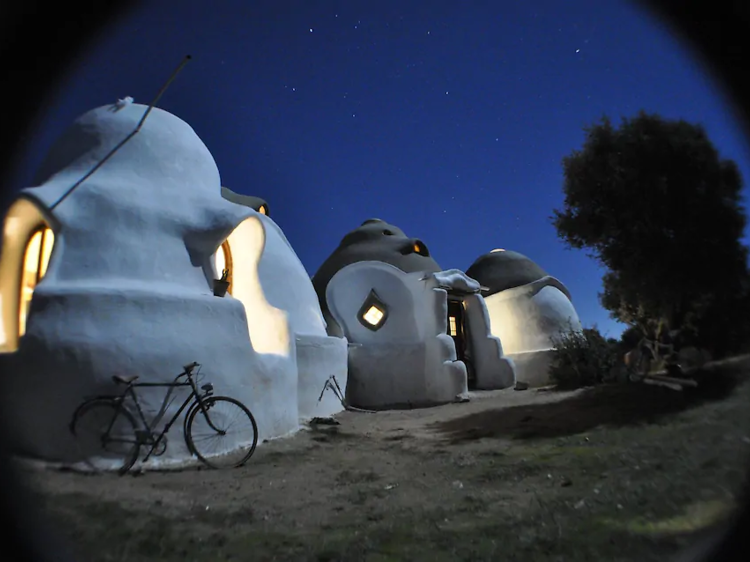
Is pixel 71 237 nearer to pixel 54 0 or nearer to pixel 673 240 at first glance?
pixel 54 0

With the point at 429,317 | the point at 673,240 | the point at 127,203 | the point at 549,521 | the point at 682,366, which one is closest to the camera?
the point at 549,521

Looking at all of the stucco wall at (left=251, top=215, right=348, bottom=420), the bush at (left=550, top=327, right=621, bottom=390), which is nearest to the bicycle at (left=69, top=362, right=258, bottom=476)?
the stucco wall at (left=251, top=215, right=348, bottom=420)

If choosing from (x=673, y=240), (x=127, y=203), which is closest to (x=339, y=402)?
(x=127, y=203)

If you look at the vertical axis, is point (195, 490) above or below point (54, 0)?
below

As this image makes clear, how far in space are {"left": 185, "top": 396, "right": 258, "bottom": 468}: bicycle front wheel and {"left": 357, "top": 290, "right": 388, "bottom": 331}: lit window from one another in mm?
7428

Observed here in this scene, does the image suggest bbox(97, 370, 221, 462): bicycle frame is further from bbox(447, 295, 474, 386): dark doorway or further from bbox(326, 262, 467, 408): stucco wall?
bbox(447, 295, 474, 386): dark doorway

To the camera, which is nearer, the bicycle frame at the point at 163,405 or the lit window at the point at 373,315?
the bicycle frame at the point at 163,405

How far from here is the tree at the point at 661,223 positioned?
2395 mm

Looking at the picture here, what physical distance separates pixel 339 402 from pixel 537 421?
5.50 metres

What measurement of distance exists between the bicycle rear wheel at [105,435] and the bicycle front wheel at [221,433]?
551 millimetres

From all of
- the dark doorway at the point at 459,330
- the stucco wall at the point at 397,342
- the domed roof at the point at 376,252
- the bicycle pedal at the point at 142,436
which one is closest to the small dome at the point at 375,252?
the domed roof at the point at 376,252

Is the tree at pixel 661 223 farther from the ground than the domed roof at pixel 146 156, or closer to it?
closer to it

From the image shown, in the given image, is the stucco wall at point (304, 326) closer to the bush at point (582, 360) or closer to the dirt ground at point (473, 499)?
the dirt ground at point (473, 499)

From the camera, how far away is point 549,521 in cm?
215
